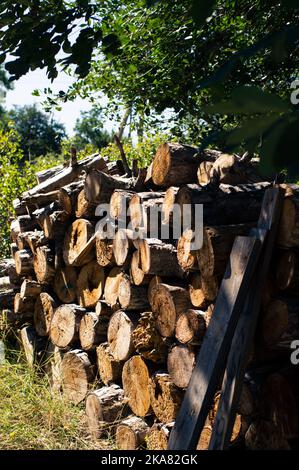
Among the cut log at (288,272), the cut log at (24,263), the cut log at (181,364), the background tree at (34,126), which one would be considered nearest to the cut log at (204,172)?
the cut log at (288,272)

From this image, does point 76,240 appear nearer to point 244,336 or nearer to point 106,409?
point 106,409

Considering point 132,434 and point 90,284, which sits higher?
point 90,284

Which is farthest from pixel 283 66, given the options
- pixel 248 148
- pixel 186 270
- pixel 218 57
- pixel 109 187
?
pixel 248 148

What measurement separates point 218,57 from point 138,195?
2.48 metres

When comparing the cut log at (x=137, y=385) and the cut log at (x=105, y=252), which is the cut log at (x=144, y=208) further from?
the cut log at (x=137, y=385)

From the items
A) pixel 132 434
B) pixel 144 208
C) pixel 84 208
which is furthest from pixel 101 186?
pixel 132 434

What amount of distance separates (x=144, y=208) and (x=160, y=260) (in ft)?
1.23

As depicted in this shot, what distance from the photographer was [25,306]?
553 cm

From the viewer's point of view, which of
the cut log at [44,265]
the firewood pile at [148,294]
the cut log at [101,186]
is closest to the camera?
the firewood pile at [148,294]

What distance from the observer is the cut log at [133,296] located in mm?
3934

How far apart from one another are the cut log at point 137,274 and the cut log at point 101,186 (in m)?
0.64

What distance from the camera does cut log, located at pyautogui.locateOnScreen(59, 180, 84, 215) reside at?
4734mm

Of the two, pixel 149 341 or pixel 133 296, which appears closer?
pixel 149 341

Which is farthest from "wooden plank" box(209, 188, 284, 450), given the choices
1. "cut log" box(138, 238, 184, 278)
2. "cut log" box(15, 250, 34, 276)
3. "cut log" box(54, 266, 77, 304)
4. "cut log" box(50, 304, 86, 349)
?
"cut log" box(15, 250, 34, 276)
